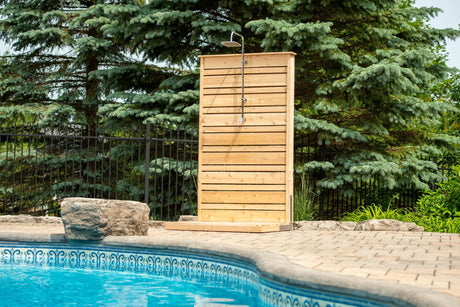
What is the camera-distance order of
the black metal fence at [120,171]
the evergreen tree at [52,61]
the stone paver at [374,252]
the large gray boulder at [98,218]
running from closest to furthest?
the stone paver at [374,252], the large gray boulder at [98,218], the black metal fence at [120,171], the evergreen tree at [52,61]

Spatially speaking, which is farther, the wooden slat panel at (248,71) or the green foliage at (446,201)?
the green foliage at (446,201)

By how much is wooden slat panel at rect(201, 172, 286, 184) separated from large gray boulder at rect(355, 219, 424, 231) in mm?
1510

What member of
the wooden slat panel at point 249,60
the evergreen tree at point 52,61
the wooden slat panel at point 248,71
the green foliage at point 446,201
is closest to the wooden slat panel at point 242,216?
the wooden slat panel at point 248,71

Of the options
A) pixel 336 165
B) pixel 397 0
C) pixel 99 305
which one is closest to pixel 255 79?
pixel 336 165

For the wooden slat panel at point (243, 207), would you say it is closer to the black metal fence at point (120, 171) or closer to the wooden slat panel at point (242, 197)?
the wooden slat panel at point (242, 197)

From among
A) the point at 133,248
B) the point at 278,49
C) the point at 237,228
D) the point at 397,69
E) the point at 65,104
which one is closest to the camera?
the point at 133,248

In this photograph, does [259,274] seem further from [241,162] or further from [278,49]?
[278,49]

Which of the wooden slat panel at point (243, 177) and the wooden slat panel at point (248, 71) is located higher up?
the wooden slat panel at point (248, 71)

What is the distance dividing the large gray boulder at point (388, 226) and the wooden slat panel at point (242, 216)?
4.30ft

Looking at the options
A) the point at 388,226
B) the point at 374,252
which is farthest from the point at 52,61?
the point at 374,252

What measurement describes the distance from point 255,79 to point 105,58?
23.7 ft

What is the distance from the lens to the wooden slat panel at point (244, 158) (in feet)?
28.7

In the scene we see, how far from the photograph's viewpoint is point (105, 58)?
14992 mm

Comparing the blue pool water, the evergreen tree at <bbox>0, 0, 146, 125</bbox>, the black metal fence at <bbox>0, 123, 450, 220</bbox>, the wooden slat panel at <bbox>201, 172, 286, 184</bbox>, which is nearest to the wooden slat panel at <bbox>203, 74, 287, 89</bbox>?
the black metal fence at <bbox>0, 123, 450, 220</bbox>
